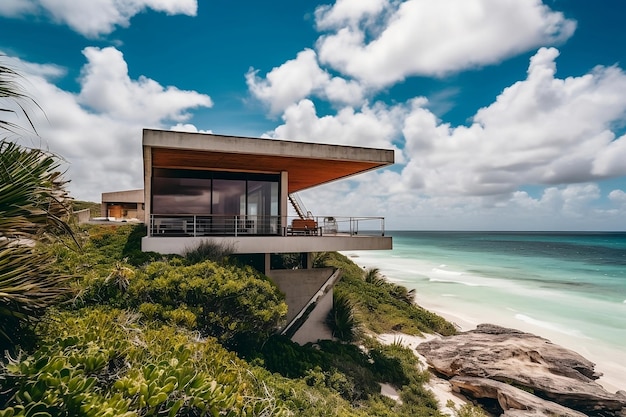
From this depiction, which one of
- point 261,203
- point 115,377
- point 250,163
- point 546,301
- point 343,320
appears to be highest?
point 250,163

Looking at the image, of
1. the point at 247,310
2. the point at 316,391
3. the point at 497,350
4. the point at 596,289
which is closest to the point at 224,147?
the point at 247,310

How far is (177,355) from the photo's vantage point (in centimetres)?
460

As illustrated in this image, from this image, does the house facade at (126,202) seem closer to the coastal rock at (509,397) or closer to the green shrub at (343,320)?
the green shrub at (343,320)

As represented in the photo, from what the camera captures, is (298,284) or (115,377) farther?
(298,284)

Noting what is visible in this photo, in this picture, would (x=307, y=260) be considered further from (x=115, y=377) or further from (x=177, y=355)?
(x=115, y=377)

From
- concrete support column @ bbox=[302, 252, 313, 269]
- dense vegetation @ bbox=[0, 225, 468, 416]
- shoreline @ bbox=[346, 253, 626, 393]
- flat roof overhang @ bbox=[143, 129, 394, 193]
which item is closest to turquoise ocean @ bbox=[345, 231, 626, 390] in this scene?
shoreline @ bbox=[346, 253, 626, 393]

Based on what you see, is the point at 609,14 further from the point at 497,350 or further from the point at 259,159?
the point at 259,159

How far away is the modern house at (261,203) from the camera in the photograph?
10.3 metres

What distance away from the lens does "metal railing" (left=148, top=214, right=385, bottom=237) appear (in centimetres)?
1145

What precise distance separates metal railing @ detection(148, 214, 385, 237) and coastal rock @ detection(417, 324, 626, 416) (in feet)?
19.5

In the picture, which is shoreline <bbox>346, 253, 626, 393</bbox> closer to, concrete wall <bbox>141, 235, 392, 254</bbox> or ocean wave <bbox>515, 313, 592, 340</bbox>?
ocean wave <bbox>515, 313, 592, 340</bbox>

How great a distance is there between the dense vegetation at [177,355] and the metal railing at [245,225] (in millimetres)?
1224

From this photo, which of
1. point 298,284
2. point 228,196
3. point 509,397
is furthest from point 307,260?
point 509,397

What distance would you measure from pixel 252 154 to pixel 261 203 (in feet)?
9.39
